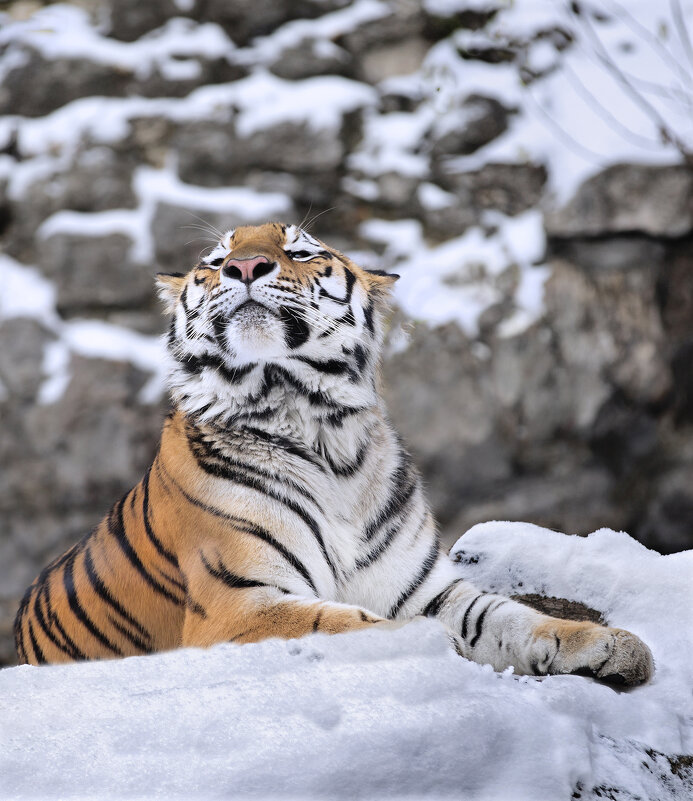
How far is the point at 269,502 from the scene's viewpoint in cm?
188

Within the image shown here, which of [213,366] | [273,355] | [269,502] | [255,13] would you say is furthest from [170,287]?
[255,13]

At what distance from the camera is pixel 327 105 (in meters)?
6.61

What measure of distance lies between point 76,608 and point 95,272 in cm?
464

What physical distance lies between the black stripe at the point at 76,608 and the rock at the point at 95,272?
14.2ft

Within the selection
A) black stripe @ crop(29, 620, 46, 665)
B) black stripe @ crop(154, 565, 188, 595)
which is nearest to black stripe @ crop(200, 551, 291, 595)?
black stripe @ crop(154, 565, 188, 595)

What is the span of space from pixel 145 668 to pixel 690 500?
5.53m

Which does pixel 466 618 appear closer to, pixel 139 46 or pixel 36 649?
pixel 36 649

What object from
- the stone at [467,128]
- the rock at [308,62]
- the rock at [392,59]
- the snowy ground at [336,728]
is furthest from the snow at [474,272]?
the snowy ground at [336,728]

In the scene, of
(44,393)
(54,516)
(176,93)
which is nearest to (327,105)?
(176,93)

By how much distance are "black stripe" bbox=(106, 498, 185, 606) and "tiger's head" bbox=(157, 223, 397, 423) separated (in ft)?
1.07

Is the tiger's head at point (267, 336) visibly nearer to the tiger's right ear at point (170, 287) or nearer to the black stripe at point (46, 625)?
the tiger's right ear at point (170, 287)

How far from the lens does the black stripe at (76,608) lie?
2084mm

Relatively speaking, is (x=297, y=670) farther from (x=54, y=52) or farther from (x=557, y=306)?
(x=54, y=52)

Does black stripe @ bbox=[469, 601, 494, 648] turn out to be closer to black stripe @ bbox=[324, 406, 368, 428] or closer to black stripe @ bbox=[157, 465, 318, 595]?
black stripe @ bbox=[157, 465, 318, 595]
